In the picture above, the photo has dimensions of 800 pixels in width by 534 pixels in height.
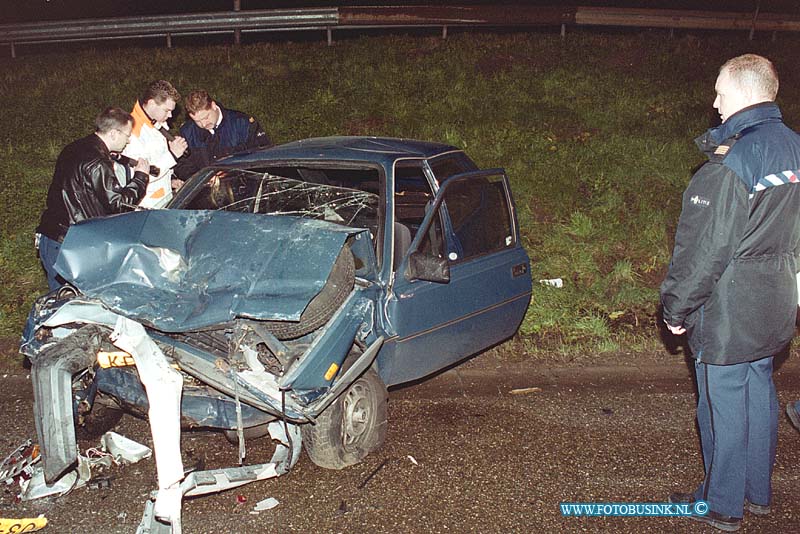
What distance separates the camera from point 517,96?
11.0 metres

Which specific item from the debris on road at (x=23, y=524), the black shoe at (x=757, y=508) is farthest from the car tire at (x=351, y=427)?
the black shoe at (x=757, y=508)

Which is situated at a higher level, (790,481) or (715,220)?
(715,220)

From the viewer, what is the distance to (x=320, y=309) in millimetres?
3656

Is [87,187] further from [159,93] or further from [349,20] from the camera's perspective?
[349,20]

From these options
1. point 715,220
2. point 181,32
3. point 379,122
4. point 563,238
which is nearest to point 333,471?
point 715,220

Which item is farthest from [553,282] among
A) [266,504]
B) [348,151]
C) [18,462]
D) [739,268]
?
[18,462]

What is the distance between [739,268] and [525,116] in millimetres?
7526

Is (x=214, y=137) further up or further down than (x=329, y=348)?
further up

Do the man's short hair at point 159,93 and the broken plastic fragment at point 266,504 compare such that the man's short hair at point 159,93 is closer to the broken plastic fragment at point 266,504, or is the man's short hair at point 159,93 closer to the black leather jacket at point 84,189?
the black leather jacket at point 84,189

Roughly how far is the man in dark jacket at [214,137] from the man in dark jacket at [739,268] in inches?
159

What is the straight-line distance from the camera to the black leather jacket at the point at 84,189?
15.6 feet

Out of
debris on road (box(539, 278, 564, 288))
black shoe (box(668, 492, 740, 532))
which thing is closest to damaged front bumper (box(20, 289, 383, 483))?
black shoe (box(668, 492, 740, 532))

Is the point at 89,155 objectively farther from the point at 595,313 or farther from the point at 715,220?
the point at 595,313

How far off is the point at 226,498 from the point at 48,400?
105cm
